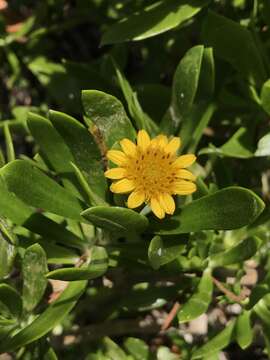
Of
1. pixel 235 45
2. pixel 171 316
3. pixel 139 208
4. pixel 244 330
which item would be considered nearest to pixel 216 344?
pixel 244 330

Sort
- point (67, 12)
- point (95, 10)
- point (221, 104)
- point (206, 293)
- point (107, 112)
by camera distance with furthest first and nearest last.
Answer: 1. point (67, 12)
2. point (95, 10)
3. point (221, 104)
4. point (206, 293)
5. point (107, 112)

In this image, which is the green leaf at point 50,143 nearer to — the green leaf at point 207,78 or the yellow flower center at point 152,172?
the yellow flower center at point 152,172

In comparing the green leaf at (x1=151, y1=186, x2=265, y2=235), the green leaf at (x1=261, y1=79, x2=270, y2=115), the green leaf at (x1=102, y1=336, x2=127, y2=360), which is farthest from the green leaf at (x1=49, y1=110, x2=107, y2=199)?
the green leaf at (x1=102, y1=336, x2=127, y2=360)

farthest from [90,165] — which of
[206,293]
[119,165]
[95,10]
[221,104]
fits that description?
[95,10]

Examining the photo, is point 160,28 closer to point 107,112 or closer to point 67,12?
point 107,112

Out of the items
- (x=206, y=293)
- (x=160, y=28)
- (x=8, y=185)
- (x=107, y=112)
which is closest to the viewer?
(x=8, y=185)

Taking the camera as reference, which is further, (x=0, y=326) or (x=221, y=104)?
(x=221, y=104)

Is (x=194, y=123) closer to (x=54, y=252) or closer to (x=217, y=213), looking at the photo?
(x=217, y=213)
